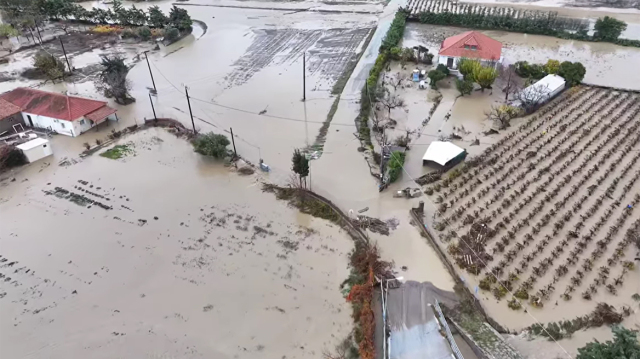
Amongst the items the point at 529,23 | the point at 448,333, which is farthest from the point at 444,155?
the point at 529,23

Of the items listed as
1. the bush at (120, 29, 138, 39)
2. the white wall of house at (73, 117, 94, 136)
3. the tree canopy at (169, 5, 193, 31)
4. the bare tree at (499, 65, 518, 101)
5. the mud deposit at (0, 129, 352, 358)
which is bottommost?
the mud deposit at (0, 129, 352, 358)

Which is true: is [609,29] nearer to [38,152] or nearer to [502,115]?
[502,115]

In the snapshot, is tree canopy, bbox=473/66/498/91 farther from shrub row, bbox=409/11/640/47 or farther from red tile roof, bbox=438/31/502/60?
shrub row, bbox=409/11/640/47

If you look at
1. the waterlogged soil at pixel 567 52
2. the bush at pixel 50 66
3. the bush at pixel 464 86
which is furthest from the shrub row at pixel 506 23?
the bush at pixel 50 66

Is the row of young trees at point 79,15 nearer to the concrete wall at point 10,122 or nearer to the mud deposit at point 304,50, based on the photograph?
the mud deposit at point 304,50

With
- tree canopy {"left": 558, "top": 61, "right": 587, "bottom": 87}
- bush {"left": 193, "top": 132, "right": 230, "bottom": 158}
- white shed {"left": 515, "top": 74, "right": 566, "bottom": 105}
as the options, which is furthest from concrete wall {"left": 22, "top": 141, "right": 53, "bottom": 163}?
tree canopy {"left": 558, "top": 61, "right": 587, "bottom": 87}
